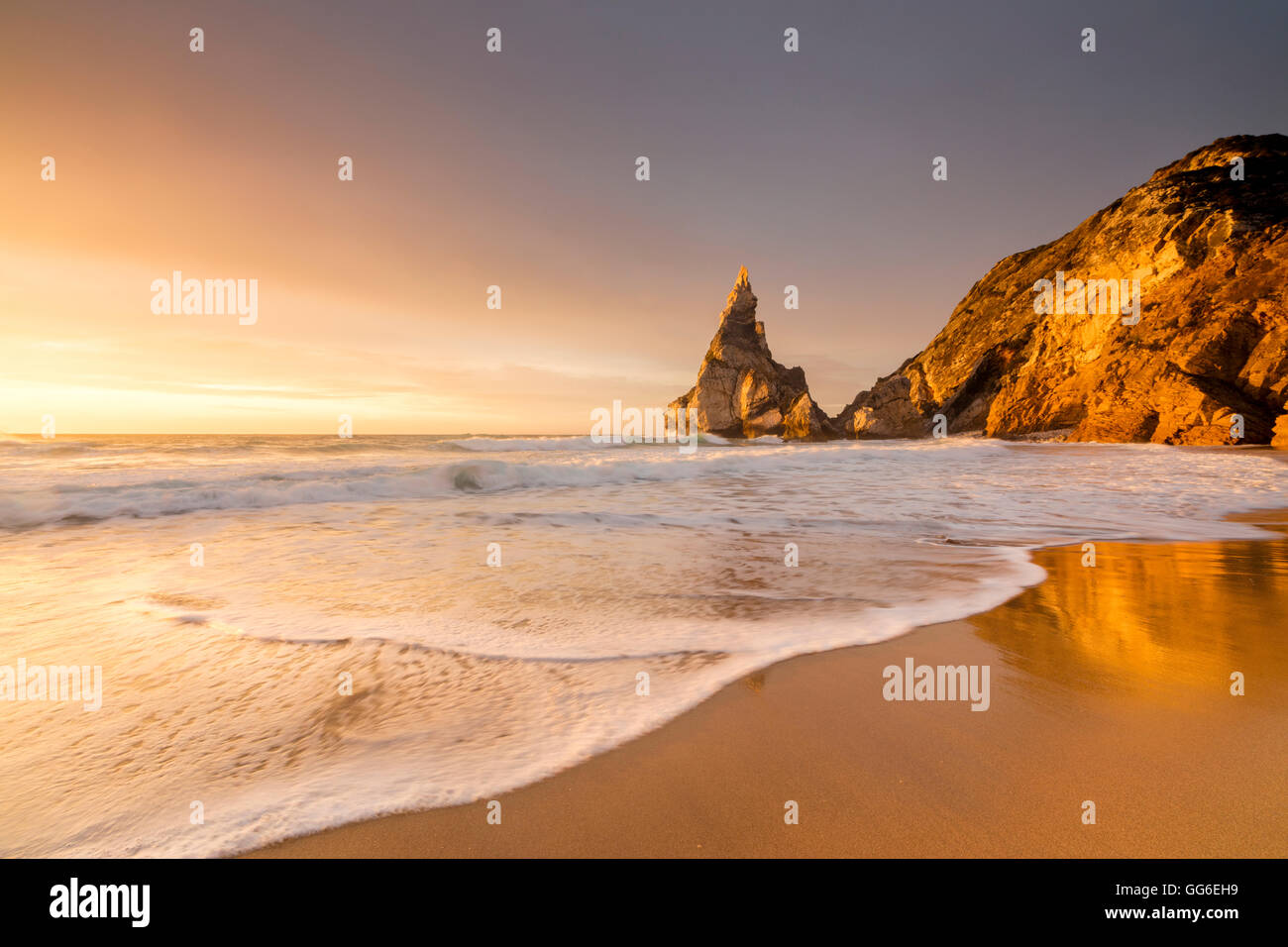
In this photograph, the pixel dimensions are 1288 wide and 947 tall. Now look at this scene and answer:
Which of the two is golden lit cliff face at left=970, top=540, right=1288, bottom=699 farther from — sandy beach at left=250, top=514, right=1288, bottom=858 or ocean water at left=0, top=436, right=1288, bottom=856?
ocean water at left=0, top=436, right=1288, bottom=856

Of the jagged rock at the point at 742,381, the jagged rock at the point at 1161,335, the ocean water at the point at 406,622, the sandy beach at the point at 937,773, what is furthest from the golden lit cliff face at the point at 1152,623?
the jagged rock at the point at 742,381

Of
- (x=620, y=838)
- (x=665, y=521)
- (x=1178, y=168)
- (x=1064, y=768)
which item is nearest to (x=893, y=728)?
(x=1064, y=768)

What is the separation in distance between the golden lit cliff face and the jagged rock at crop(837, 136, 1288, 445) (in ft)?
100

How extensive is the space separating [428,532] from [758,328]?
75.6 metres

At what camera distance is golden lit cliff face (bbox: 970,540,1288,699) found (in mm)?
3150

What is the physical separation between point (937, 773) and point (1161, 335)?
44795 mm

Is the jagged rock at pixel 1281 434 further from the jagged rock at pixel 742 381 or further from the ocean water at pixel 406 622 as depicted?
the jagged rock at pixel 742 381

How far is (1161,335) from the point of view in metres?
32.7

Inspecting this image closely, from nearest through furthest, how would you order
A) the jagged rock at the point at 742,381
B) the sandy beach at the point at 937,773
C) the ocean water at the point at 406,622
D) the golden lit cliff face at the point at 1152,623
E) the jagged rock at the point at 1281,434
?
the sandy beach at the point at 937,773
the ocean water at the point at 406,622
the golden lit cliff face at the point at 1152,623
the jagged rock at the point at 1281,434
the jagged rock at the point at 742,381

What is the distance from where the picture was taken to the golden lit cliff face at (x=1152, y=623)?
3.15 m

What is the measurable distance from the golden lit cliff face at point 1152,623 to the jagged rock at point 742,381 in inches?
2592

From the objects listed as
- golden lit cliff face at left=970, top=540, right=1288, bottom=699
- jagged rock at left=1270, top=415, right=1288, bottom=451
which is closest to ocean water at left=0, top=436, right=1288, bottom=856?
golden lit cliff face at left=970, top=540, right=1288, bottom=699

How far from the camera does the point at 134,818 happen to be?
1971 mm

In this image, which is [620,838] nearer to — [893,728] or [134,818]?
[893,728]
